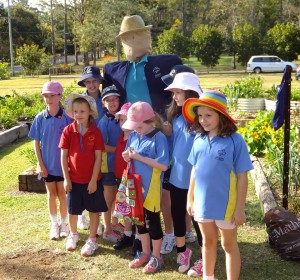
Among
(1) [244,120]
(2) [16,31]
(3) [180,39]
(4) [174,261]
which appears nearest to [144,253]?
(4) [174,261]

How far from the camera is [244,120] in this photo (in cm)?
1014

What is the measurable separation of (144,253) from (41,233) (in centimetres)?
132

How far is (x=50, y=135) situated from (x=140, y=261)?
1.50 meters

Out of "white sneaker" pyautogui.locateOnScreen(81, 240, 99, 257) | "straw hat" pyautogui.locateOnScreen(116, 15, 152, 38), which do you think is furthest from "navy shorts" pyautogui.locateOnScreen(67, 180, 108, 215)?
"straw hat" pyautogui.locateOnScreen(116, 15, 152, 38)

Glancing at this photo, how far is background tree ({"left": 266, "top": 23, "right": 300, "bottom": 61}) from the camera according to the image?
36.3m

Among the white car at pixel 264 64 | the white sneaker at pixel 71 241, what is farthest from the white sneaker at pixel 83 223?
the white car at pixel 264 64

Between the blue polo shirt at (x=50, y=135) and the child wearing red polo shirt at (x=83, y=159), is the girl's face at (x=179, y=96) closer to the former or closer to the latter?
the child wearing red polo shirt at (x=83, y=159)

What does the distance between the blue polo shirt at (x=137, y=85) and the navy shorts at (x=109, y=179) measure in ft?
2.39

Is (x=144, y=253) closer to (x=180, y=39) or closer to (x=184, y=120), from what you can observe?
(x=184, y=120)

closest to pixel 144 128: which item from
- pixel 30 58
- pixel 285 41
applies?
pixel 285 41

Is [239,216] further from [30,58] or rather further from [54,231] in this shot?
[30,58]

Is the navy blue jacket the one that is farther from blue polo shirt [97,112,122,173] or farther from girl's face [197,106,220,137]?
girl's face [197,106,220,137]

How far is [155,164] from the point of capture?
3592 mm

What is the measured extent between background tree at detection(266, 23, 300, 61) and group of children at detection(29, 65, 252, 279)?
1364 inches
